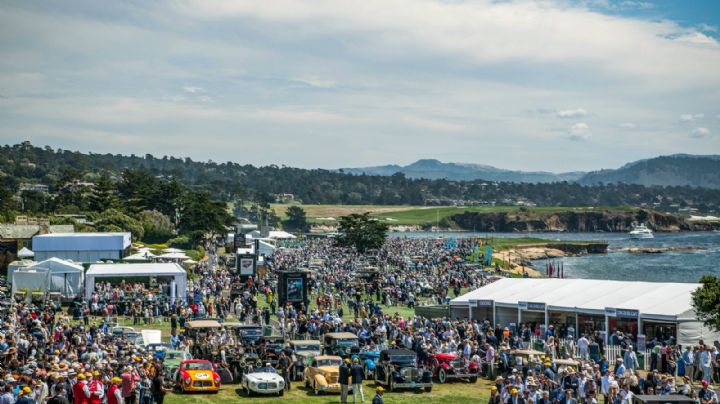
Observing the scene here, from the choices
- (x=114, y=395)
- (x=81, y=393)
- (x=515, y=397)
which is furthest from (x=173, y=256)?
(x=515, y=397)

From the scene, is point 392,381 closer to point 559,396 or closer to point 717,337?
point 559,396

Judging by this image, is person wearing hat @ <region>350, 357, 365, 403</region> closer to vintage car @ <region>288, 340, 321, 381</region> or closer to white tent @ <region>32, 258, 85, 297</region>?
vintage car @ <region>288, 340, 321, 381</region>

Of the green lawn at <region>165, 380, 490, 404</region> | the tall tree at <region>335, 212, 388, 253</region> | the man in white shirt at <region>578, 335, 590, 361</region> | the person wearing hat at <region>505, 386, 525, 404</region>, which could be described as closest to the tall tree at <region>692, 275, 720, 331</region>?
the man in white shirt at <region>578, 335, 590, 361</region>

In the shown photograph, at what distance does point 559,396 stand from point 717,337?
11.7 meters

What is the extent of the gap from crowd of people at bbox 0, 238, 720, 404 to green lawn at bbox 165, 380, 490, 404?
132 cm

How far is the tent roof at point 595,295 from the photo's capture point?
28.8m

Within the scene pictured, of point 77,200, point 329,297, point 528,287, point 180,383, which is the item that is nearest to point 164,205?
point 77,200

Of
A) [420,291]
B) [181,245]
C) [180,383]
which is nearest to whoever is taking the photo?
[180,383]

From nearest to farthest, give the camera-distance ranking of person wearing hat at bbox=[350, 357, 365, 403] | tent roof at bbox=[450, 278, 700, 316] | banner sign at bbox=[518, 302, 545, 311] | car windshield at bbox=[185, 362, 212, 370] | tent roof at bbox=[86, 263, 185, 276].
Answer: person wearing hat at bbox=[350, 357, 365, 403]
car windshield at bbox=[185, 362, 212, 370]
tent roof at bbox=[450, 278, 700, 316]
banner sign at bbox=[518, 302, 545, 311]
tent roof at bbox=[86, 263, 185, 276]

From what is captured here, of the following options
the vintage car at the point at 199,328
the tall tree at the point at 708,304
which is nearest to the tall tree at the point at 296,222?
the vintage car at the point at 199,328

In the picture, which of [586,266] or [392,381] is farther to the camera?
[586,266]

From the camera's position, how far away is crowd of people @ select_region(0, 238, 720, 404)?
61.0 feet

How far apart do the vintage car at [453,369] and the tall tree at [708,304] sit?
27.1 feet

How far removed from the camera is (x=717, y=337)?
2781cm
